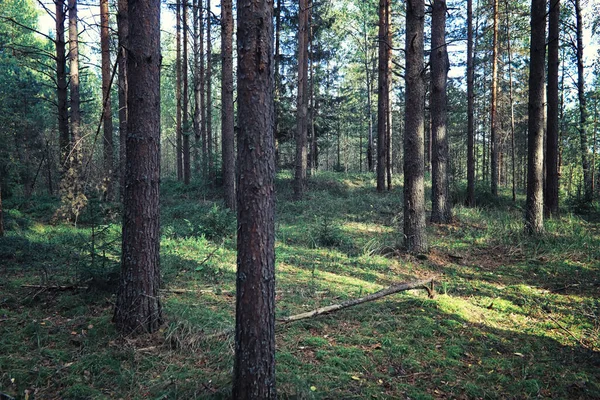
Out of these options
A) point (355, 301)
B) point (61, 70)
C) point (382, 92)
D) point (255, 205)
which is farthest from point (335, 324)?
point (382, 92)

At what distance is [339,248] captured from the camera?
8484 mm

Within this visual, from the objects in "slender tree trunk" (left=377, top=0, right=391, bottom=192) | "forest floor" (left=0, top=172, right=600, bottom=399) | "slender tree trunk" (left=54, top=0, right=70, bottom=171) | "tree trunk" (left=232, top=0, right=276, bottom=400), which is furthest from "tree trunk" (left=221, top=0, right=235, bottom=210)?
"tree trunk" (left=232, top=0, right=276, bottom=400)

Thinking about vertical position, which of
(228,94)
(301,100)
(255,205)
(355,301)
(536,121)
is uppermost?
(301,100)

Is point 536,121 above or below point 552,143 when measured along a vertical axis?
above

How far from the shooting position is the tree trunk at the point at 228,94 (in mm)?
11109

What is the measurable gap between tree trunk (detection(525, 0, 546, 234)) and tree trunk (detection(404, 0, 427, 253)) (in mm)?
3250

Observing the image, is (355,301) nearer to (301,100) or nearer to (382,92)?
(301,100)

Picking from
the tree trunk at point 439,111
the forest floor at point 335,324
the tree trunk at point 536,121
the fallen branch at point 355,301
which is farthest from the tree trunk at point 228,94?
the tree trunk at point 536,121

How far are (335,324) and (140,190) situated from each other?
288cm

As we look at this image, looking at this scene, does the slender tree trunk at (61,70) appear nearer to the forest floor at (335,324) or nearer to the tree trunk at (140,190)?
the forest floor at (335,324)

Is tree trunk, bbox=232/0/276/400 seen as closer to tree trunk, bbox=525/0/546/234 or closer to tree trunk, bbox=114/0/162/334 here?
tree trunk, bbox=114/0/162/334

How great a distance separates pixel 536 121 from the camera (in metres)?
8.74

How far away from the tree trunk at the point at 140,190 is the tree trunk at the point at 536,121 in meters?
8.78

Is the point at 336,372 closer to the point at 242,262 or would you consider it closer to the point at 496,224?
the point at 242,262
